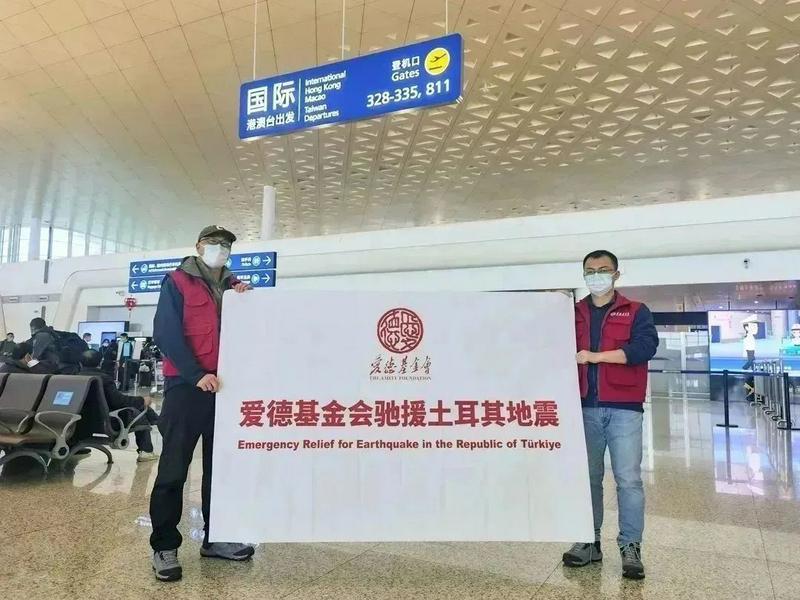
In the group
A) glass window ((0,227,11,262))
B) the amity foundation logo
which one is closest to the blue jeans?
the amity foundation logo

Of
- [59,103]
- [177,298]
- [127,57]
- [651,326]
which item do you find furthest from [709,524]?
[59,103]

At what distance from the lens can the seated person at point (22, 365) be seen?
504 cm

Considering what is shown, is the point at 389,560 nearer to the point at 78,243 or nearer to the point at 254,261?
the point at 254,261

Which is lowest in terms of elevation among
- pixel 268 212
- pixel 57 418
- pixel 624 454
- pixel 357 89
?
pixel 57 418

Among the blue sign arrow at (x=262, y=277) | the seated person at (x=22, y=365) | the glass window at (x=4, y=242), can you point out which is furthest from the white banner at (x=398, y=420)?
the glass window at (x=4, y=242)

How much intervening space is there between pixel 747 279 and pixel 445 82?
6.08 metres

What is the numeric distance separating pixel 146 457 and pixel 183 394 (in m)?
3.00

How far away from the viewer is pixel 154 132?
11609 millimetres

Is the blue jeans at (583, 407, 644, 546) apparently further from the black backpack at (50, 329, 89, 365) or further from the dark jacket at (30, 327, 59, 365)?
the dark jacket at (30, 327, 59, 365)

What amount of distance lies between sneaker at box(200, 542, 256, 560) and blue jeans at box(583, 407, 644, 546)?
5.26ft

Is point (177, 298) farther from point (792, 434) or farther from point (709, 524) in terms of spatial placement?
point (792, 434)

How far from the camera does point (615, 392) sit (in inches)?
96.7

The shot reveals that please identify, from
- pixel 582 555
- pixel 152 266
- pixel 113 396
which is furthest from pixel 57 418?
pixel 152 266

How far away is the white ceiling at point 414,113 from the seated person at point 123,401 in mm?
5006
